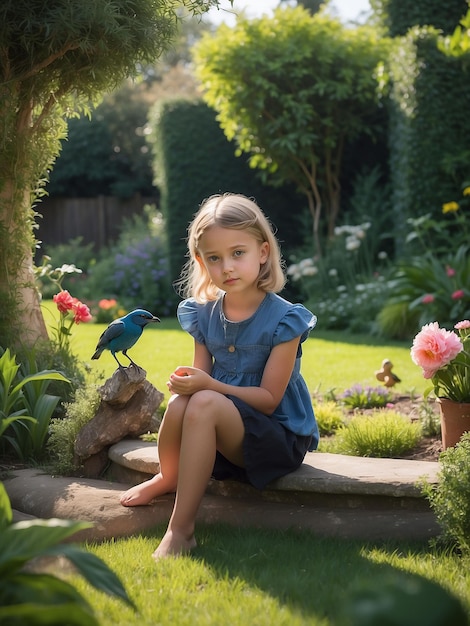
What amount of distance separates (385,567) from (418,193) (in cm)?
768

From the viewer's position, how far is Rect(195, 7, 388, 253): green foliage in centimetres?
1091

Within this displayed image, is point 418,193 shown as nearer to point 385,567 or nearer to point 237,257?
point 237,257

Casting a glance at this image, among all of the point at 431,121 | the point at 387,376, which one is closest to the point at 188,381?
the point at 387,376

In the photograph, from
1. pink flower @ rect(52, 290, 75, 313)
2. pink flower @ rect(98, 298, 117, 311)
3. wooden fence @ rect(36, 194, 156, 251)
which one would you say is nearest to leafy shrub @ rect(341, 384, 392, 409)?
pink flower @ rect(52, 290, 75, 313)

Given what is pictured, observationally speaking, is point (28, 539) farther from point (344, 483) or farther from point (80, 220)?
point (80, 220)

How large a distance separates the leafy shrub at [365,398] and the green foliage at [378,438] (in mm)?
1098

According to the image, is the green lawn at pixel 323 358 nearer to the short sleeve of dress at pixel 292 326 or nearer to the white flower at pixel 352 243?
the white flower at pixel 352 243

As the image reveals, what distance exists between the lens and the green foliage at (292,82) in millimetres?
10914

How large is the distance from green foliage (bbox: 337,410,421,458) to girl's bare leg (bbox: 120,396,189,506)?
98 cm

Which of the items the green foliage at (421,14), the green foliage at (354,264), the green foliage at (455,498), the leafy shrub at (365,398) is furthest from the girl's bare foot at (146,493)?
the green foliage at (421,14)

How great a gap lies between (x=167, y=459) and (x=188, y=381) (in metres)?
0.33

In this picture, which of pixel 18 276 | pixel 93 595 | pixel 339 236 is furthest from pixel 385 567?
pixel 339 236

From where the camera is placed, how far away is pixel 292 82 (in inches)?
442

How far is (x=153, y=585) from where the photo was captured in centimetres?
239
